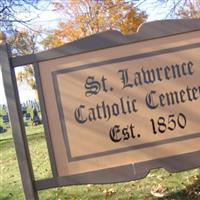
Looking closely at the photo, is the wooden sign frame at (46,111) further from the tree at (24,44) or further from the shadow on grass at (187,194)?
the tree at (24,44)

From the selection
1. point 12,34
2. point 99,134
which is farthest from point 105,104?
point 12,34

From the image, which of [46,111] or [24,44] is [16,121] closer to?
[46,111]

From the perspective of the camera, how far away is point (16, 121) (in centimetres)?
304

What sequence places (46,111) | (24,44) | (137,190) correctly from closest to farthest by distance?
(46,111), (137,190), (24,44)

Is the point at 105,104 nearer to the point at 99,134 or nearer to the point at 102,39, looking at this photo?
the point at 99,134

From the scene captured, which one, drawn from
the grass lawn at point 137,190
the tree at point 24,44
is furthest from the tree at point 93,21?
the grass lawn at point 137,190

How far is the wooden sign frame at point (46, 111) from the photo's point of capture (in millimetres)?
2986

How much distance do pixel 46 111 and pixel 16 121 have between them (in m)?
0.20

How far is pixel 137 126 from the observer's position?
3000mm

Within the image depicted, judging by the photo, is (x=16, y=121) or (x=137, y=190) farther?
(x=137, y=190)

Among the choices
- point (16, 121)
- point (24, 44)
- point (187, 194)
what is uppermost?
point (24, 44)

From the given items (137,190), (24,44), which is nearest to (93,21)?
(24,44)

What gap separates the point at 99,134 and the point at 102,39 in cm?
60

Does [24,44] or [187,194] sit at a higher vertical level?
[24,44]
